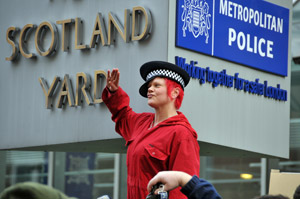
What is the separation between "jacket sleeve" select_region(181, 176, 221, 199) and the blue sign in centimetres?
277

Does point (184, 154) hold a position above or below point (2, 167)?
above

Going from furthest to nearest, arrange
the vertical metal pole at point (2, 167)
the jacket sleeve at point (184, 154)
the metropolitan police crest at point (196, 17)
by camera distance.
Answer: the vertical metal pole at point (2, 167) → the metropolitan police crest at point (196, 17) → the jacket sleeve at point (184, 154)

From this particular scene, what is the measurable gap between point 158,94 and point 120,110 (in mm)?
396

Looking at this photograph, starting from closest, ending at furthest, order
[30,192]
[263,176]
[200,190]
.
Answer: [30,192]
[200,190]
[263,176]

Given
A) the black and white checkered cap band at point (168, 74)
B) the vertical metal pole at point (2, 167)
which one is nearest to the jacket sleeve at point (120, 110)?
the black and white checkered cap band at point (168, 74)

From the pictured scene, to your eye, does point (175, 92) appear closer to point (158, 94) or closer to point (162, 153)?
point (158, 94)

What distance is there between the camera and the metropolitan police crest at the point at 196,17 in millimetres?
5034

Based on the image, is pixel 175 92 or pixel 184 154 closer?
pixel 184 154

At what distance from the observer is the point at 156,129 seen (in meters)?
4.43

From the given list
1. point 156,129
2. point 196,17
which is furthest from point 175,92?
point 196,17

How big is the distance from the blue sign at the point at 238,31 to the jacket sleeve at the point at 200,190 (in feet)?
9.09

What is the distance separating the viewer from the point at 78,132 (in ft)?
17.9

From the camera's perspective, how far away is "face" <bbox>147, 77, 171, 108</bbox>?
445cm

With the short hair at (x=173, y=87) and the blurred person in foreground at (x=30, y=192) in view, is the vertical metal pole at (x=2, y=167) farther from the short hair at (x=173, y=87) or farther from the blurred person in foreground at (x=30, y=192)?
the blurred person in foreground at (x=30, y=192)
